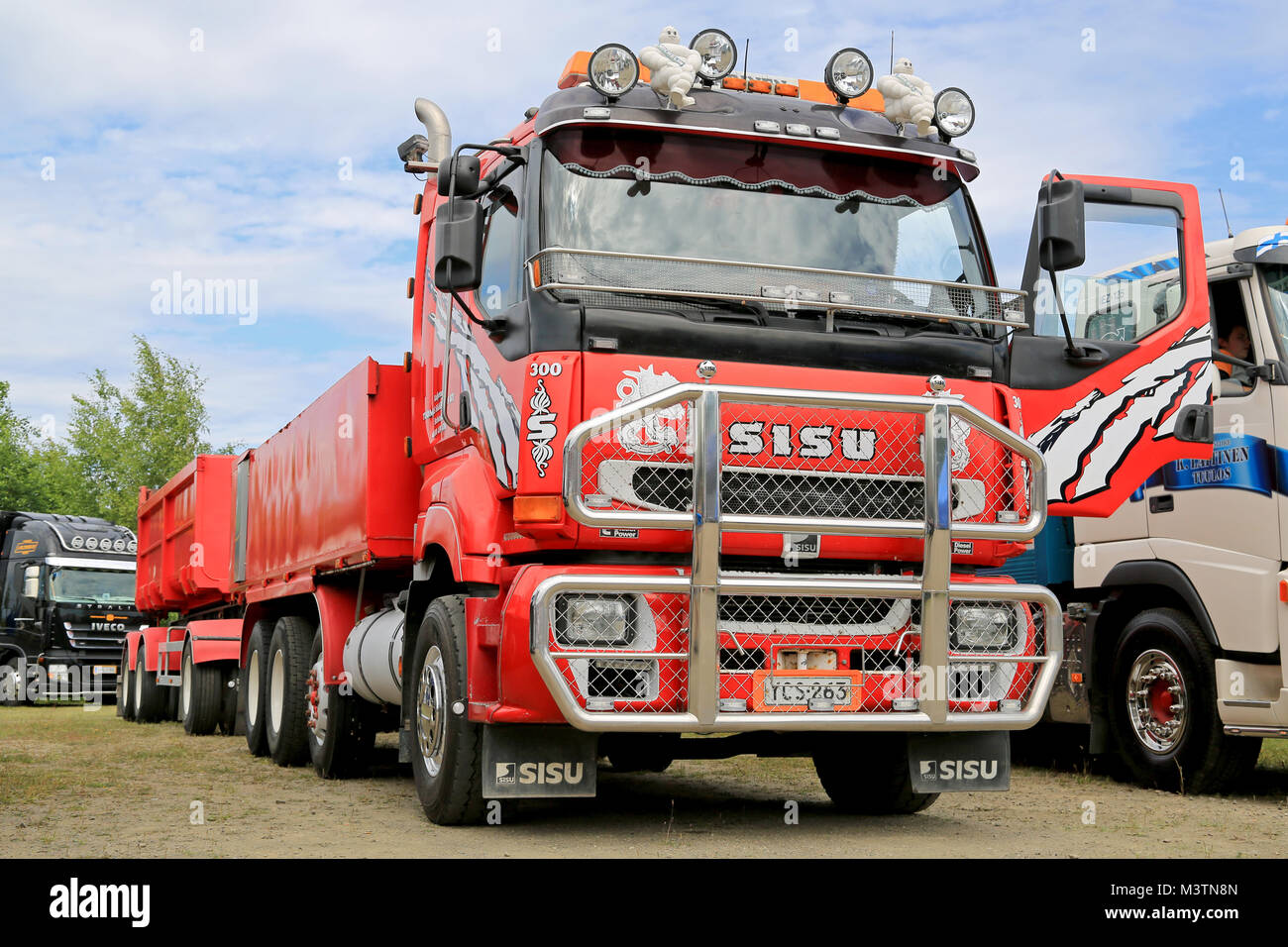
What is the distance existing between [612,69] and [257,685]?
22.9 ft

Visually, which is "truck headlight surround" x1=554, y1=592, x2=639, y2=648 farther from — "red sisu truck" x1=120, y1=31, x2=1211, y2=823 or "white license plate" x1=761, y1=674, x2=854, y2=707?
"white license plate" x1=761, y1=674, x2=854, y2=707

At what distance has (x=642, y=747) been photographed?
23.7ft

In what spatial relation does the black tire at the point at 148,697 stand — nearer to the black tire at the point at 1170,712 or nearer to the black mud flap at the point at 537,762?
the black tire at the point at 1170,712

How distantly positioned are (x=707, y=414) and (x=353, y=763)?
16.6 ft

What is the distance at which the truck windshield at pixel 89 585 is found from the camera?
26.3m

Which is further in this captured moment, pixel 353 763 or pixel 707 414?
pixel 353 763

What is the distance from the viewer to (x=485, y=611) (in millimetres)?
6535

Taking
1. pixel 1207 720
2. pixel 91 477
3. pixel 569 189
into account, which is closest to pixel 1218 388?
pixel 1207 720

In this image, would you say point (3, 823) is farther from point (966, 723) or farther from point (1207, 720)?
point (1207, 720)

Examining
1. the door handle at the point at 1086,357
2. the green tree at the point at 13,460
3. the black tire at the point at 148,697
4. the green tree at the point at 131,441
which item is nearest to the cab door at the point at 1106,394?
the door handle at the point at 1086,357

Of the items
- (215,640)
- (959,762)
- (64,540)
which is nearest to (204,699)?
(215,640)

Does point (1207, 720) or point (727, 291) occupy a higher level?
point (727, 291)

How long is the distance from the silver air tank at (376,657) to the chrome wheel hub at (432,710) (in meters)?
0.58

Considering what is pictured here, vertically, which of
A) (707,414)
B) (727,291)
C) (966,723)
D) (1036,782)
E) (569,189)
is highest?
(569,189)
